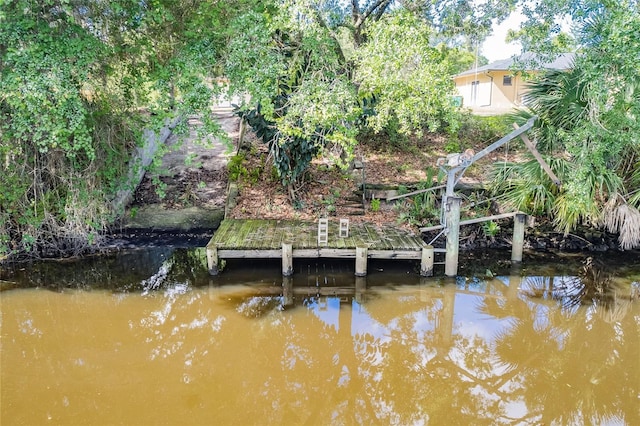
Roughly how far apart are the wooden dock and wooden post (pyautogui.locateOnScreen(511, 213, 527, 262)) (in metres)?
1.79

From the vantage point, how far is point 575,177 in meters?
6.99

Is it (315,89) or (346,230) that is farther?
(346,230)

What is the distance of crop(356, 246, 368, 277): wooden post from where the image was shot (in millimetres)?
6969

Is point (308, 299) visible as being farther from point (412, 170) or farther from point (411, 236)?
point (412, 170)

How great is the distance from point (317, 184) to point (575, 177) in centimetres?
523

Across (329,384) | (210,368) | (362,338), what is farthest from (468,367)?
(210,368)

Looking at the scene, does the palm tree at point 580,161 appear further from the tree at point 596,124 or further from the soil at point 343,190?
the soil at point 343,190

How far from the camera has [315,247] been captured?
23.2 feet

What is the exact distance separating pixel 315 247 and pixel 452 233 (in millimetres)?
2245

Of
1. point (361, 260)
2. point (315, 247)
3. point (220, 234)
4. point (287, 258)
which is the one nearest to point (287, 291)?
point (287, 258)

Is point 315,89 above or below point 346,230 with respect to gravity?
above

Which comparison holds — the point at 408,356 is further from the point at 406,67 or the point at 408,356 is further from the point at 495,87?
the point at 495,87

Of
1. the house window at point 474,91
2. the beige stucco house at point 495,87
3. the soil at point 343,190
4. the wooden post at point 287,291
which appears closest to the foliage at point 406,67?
the soil at point 343,190

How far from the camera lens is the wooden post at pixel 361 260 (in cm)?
697
